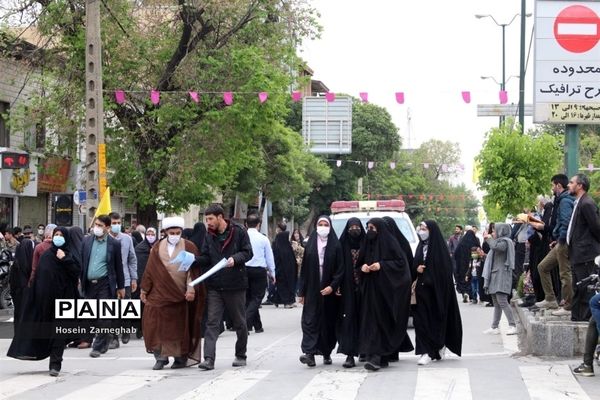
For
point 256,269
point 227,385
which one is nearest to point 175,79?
point 256,269

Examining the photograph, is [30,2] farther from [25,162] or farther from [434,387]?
[434,387]

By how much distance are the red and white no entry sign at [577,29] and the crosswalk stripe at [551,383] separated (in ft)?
21.8

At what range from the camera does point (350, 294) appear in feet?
42.2

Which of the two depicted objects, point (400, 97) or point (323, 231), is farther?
point (400, 97)

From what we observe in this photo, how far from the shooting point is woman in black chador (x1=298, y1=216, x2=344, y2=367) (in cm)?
1276

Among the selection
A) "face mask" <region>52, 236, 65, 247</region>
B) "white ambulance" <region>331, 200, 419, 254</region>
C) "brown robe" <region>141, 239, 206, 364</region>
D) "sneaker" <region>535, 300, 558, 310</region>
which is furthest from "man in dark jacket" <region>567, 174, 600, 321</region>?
"white ambulance" <region>331, 200, 419, 254</region>

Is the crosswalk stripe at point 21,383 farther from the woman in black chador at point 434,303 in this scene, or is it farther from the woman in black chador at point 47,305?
the woman in black chador at point 434,303

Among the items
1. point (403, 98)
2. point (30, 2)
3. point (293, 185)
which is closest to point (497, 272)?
point (403, 98)

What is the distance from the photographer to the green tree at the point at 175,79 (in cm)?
2958

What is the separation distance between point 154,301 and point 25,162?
1050 centimetres

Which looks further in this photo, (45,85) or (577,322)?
(45,85)

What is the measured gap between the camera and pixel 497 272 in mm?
16672

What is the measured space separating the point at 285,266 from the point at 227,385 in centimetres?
1371

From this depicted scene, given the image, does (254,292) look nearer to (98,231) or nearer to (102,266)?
(102,266)
